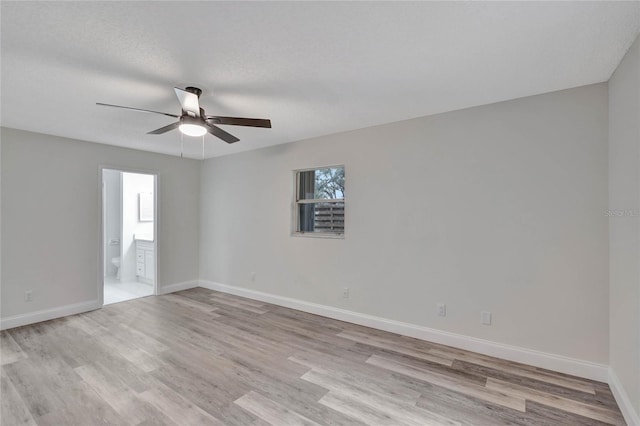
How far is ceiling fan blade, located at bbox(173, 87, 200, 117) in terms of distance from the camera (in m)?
2.21

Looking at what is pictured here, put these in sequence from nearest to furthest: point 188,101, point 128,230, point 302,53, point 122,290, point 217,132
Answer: point 302,53, point 188,101, point 217,132, point 122,290, point 128,230

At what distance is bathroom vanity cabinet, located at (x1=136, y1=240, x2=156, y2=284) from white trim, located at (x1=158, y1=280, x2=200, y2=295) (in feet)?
2.91

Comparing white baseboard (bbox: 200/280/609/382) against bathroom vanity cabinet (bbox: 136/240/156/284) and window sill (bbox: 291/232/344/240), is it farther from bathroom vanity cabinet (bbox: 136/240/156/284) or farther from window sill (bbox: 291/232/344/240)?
bathroom vanity cabinet (bbox: 136/240/156/284)

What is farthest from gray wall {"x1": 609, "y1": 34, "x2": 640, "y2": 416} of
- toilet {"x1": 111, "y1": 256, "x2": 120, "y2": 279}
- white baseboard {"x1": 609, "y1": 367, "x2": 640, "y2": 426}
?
toilet {"x1": 111, "y1": 256, "x2": 120, "y2": 279}

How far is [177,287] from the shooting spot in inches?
210

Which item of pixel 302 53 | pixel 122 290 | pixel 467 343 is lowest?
pixel 122 290

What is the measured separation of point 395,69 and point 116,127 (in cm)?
332

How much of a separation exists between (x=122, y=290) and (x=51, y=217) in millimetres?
2018

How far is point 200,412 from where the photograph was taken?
2.05 m

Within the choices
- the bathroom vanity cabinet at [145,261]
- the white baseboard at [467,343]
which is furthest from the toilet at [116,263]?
the white baseboard at [467,343]

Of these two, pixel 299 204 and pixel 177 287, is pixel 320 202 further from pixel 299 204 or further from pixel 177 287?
pixel 177 287

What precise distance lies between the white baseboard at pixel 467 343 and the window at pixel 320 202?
41.0 inches

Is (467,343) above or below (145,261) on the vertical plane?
below

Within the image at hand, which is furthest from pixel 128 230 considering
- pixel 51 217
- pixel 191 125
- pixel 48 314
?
pixel 191 125
